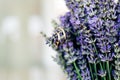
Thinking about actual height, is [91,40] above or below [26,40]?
below

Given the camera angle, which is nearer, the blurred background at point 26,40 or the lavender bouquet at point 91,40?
the lavender bouquet at point 91,40

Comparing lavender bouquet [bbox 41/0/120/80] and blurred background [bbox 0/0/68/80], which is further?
blurred background [bbox 0/0/68/80]

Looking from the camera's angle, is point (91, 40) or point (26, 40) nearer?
point (91, 40)

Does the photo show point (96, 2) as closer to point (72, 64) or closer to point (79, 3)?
point (79, 3)

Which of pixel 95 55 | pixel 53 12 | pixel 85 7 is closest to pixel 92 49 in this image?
pixel 95 55
